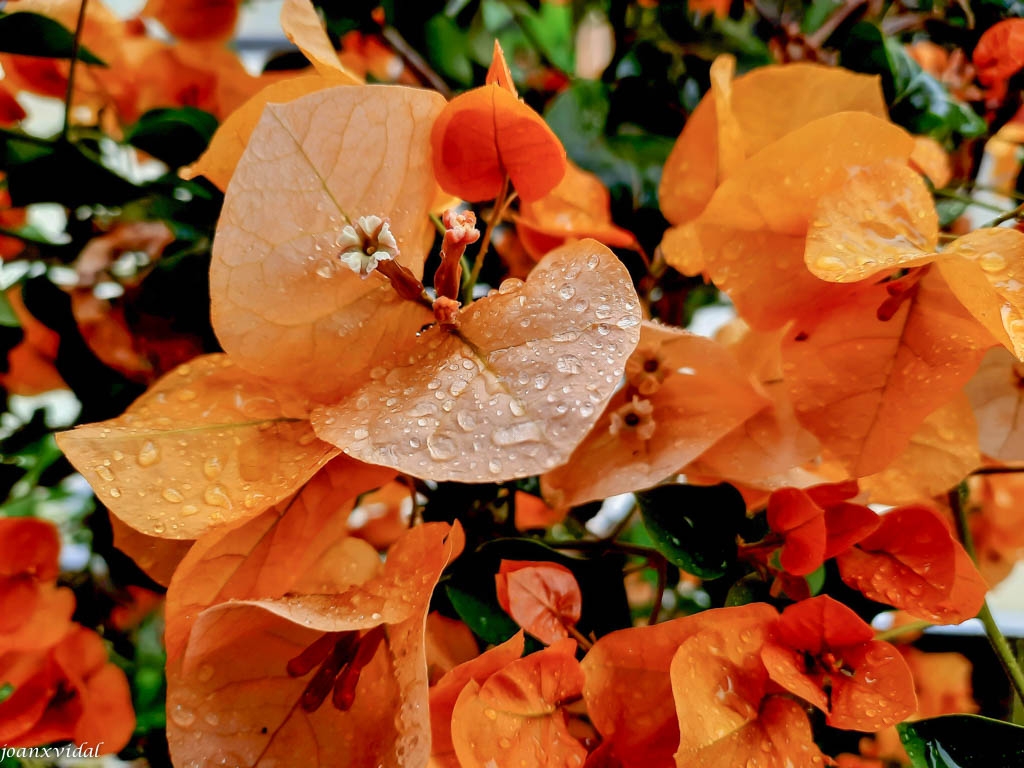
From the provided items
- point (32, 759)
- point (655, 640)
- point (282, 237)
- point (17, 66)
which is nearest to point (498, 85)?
point (282, 237)

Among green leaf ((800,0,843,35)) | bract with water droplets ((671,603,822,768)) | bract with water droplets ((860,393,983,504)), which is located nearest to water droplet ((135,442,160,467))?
bract with water droplets ((671,603,822,768))


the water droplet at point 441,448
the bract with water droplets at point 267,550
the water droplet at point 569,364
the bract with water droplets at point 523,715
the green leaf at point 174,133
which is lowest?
the bract with water droplets at point 523,715

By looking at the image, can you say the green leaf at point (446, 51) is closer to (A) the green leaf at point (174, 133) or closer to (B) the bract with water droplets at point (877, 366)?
(A) the green leaf at point (174, 133)

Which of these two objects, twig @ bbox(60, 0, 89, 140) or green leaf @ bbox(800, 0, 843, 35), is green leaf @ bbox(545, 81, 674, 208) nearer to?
green leaf @ bbox(800, 0, 843, 35)

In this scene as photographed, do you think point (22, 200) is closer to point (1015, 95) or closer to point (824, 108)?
point (824, 108)

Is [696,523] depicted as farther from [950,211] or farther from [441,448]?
[950,211]

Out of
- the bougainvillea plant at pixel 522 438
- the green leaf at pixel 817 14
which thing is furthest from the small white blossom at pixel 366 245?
the green leaf at pixel 817 14

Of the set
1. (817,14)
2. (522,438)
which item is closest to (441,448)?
(522,438)

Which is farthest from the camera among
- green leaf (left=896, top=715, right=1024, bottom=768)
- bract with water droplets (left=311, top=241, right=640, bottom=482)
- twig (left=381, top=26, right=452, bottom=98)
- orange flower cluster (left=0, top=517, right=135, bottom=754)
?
twig (left=381, top=26, right=452, bottom=98)
